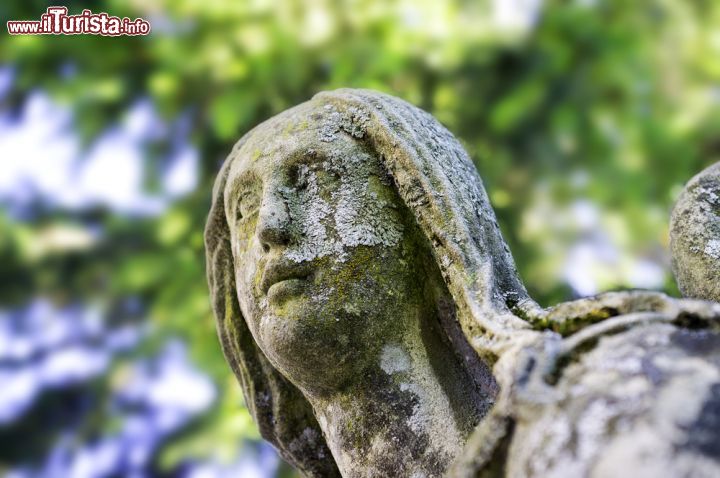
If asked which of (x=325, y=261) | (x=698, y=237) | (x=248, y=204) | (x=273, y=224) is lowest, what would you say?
(x=698, y=237)

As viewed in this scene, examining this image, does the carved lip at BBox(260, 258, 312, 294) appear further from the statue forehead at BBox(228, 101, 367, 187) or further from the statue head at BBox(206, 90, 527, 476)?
the statue forehead at BBox(228, 101, 367, 187)

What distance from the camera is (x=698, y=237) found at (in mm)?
1606

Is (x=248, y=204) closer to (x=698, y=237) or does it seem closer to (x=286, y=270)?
(x=286, y=270)

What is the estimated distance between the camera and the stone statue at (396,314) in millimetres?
1151

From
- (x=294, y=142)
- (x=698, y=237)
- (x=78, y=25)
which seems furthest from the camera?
(x=78, y=25)

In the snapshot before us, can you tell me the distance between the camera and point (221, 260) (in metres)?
2.10

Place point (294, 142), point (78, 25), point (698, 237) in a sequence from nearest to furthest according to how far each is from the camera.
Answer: point (698, 237) < point (294, 142) < point (78, 25)

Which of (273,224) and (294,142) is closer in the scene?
(273,224)

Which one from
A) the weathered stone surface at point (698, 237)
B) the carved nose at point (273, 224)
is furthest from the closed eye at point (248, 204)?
the weathered stone surface at point (698, 237)

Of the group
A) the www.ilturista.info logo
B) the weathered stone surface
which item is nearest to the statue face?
the weathered stone surface

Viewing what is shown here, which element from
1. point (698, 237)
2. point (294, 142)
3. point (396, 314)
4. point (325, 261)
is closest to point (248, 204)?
point (294, 142)

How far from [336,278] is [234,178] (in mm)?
451

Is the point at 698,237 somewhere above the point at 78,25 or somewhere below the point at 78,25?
below

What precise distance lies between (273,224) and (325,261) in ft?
0.46
